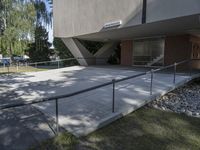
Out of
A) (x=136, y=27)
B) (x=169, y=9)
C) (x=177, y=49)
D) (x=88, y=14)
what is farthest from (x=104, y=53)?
(x=169, y=9)

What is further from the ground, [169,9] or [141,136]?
[169,9]

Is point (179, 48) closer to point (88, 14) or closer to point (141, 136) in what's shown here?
Result: point (88, 14)

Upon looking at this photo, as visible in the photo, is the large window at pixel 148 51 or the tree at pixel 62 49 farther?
the tree at pixel 62 49

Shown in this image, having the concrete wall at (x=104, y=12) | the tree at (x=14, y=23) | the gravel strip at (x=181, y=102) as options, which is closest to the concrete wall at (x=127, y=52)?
the concrete wall at (x=104, y=12)

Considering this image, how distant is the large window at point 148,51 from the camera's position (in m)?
14.3

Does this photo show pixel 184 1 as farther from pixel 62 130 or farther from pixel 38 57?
pixel 38 57

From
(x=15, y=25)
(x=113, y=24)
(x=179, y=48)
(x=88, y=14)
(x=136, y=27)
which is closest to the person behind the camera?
(x=136, y=27)

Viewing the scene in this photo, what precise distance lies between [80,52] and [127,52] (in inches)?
160

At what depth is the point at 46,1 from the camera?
2995 cm

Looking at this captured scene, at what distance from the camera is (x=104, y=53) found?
62.1 ft

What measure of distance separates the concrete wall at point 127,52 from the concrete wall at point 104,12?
4.76 m

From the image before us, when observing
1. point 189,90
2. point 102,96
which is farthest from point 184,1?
point 102,96

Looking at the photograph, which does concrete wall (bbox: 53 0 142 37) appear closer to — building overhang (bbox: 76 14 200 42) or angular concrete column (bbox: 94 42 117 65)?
building overhang (bbox: 76 14 200 42)

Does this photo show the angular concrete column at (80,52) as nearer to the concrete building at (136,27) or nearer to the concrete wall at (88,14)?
the concrete building at (136,27)
